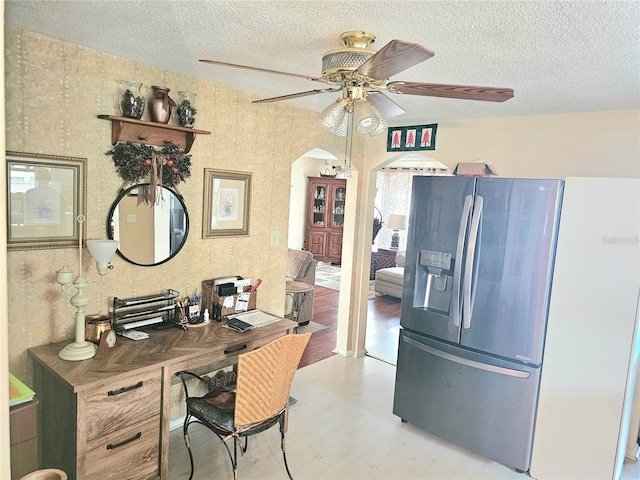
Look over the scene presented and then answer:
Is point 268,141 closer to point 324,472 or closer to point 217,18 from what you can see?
point 217,18

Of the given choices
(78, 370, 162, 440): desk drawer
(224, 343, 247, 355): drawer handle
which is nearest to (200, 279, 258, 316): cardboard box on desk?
(224, 343, 247, 355): drawer handle

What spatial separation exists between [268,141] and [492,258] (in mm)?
1816

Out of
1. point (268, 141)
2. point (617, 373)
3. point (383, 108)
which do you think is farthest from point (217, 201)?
point (617, 373)

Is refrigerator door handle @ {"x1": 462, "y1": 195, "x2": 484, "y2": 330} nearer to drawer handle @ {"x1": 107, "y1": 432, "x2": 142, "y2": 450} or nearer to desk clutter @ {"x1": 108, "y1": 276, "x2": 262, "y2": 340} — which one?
desk clutter @ {"x1": 108, "y1": 276, "x2": 262, "y2": 340}

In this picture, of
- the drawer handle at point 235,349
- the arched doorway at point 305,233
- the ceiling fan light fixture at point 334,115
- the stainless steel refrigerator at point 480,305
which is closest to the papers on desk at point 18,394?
the drawer handle at point 235,349

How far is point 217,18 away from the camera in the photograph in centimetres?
178

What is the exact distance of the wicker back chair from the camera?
2.16m

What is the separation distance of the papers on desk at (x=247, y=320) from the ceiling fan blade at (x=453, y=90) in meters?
1.70

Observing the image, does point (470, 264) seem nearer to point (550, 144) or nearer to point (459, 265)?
point (459, 265)

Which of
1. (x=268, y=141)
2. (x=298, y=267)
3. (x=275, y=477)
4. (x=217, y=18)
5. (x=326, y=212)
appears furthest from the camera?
(x=326, y=212)

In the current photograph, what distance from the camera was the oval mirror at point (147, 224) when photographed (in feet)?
8.29

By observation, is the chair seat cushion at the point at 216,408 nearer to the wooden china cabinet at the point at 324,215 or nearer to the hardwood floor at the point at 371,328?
the hardwood floor at the point at 371,328

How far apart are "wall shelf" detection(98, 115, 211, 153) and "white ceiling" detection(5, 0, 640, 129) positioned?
35 cm

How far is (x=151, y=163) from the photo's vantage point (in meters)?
2.58
